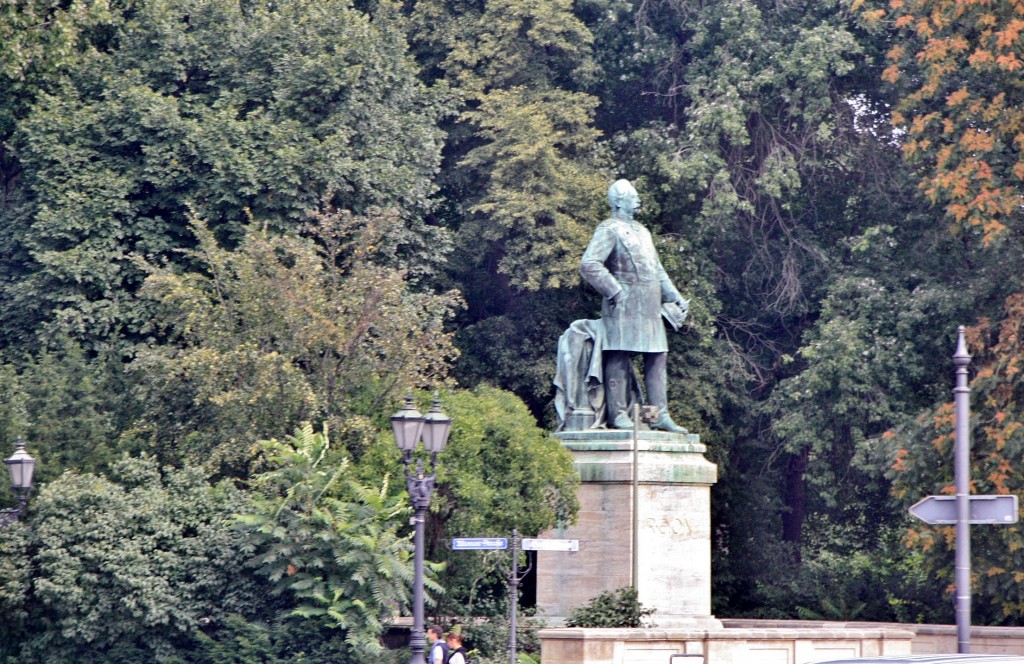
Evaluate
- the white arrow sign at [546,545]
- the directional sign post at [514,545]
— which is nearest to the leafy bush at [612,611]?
the directional sign post at [514,545]

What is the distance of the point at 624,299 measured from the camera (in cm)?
2303

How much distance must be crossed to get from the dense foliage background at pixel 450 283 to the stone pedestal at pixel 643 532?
2.39 feet

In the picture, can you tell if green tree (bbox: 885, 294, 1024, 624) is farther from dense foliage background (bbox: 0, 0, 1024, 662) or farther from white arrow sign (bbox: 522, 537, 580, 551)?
white arrow sign (bbox: 522, 537, 580, 551)

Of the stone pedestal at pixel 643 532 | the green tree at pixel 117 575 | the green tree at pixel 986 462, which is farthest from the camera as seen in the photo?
the green tree at pixel 986 462

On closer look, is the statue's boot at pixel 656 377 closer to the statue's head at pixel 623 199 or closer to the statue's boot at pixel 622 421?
the statue's boot at pixel 622 421

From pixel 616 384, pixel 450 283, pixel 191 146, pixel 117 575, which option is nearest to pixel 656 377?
pixel 616 384

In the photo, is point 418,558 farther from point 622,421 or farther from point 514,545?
point 622,421

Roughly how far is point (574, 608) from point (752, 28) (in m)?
14.9

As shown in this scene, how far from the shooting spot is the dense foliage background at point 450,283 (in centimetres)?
2142

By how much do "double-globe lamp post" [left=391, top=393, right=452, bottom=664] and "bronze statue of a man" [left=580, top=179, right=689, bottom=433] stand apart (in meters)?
6.42

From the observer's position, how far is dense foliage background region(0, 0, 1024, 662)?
21.4m

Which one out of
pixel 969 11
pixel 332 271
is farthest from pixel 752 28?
pixel 332 271

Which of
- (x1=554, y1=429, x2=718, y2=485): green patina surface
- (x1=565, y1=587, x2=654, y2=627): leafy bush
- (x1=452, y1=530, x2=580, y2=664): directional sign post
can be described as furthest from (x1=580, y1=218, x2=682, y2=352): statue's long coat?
(x1=452, y1=530, x2=580, y2=664): directional sign post

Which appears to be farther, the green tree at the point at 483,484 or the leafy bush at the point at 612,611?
the green tree at the point at 483,484
